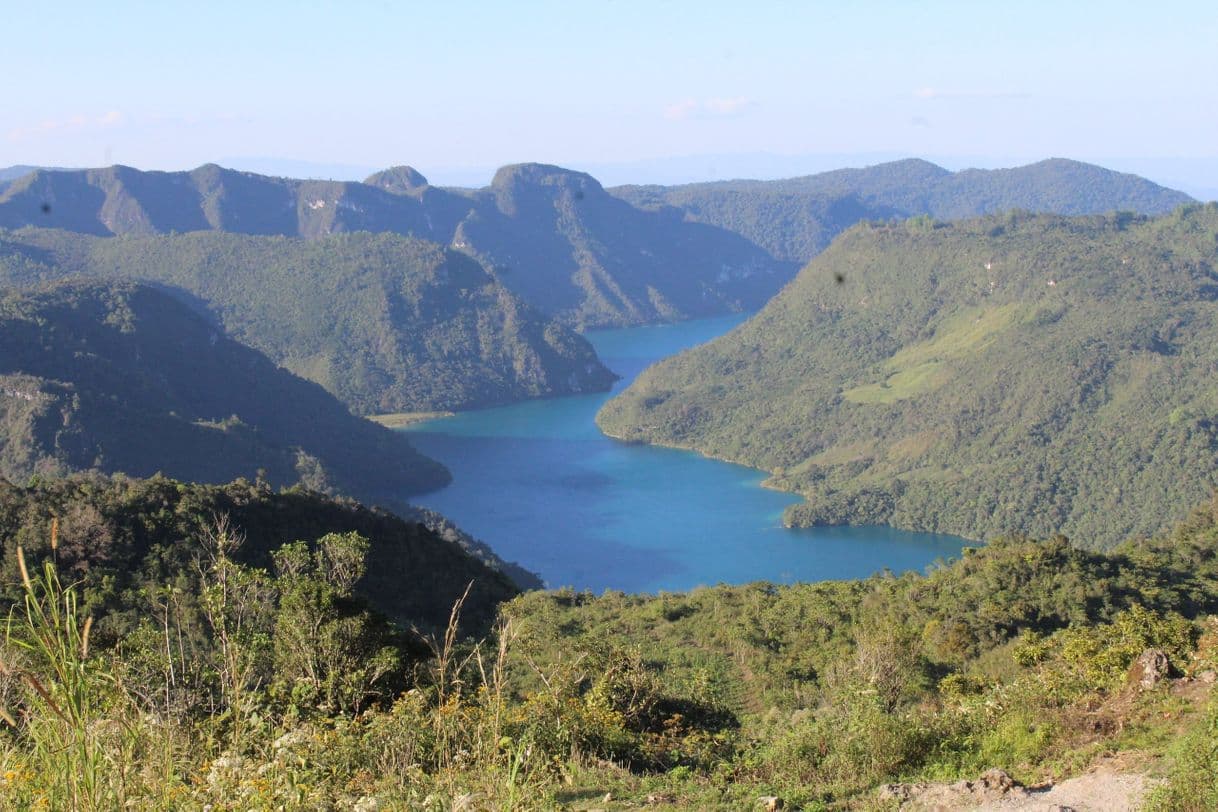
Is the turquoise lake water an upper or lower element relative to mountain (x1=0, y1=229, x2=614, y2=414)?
lower

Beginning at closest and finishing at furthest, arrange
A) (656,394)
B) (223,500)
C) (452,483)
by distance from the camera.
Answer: (223,500) → (452,483) → (656,394)

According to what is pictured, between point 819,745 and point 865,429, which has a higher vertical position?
point 819,745

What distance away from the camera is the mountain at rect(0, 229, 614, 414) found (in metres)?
132

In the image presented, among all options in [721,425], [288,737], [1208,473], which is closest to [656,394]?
[721,425]

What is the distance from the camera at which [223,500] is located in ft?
97.0

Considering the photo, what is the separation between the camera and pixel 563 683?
43.7 ft

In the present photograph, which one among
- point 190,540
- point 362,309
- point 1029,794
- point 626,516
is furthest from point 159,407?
point 362,309

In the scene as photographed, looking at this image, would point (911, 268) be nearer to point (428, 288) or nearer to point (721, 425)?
point (721, 425)

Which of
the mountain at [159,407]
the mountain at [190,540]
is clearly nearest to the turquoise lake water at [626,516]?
the mountain at [159,407]

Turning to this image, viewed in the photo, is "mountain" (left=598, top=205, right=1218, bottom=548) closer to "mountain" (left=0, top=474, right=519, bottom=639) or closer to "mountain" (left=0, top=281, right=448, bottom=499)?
"mountain" (left=0, top=281, right=448, bottom=499)

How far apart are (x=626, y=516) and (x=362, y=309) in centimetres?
7082

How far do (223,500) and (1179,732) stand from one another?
2429cm

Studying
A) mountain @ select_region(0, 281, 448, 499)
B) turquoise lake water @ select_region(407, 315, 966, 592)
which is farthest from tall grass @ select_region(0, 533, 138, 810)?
mountain @ select_region(0, 281, 448, 499)

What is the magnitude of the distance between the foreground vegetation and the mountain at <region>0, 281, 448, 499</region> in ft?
114
